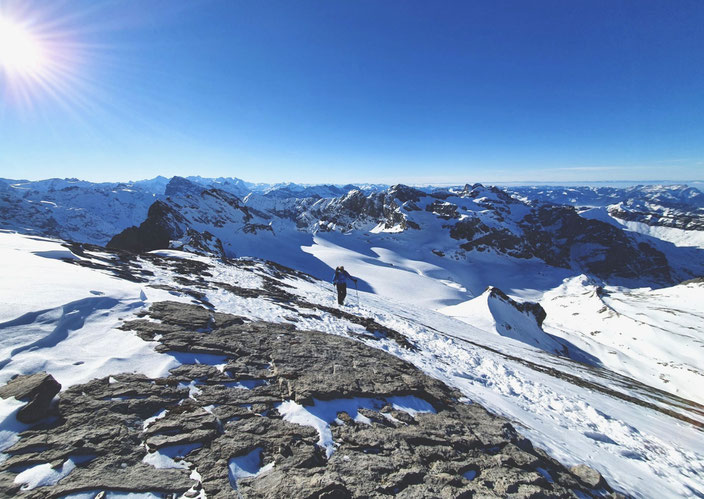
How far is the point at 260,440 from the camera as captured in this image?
452 cm

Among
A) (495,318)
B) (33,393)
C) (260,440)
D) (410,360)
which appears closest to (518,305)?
(495,318)

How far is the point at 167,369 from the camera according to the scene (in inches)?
233

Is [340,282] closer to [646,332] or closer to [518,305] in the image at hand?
[518,305]

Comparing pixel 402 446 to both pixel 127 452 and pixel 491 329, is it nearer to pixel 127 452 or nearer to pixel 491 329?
pixel 127 452

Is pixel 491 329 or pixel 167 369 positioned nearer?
pixel 167 369

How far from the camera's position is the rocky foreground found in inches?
141

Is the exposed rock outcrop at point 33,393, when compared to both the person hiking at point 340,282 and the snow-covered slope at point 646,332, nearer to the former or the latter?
the person hiking at point 340,282

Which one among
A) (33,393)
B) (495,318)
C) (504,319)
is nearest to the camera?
(33,393)

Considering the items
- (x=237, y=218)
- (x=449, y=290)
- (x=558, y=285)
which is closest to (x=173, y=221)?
(x=237, y=218)

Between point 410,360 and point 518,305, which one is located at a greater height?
point 410,360

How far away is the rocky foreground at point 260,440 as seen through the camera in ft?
11.8

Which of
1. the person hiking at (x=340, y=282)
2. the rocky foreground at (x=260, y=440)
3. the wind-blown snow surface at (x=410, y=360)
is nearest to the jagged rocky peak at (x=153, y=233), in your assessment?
the person hiking at (x=340, y=282)

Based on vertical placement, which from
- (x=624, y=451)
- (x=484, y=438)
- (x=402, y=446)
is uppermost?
(x=402, y=446)

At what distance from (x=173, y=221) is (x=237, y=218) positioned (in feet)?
152
